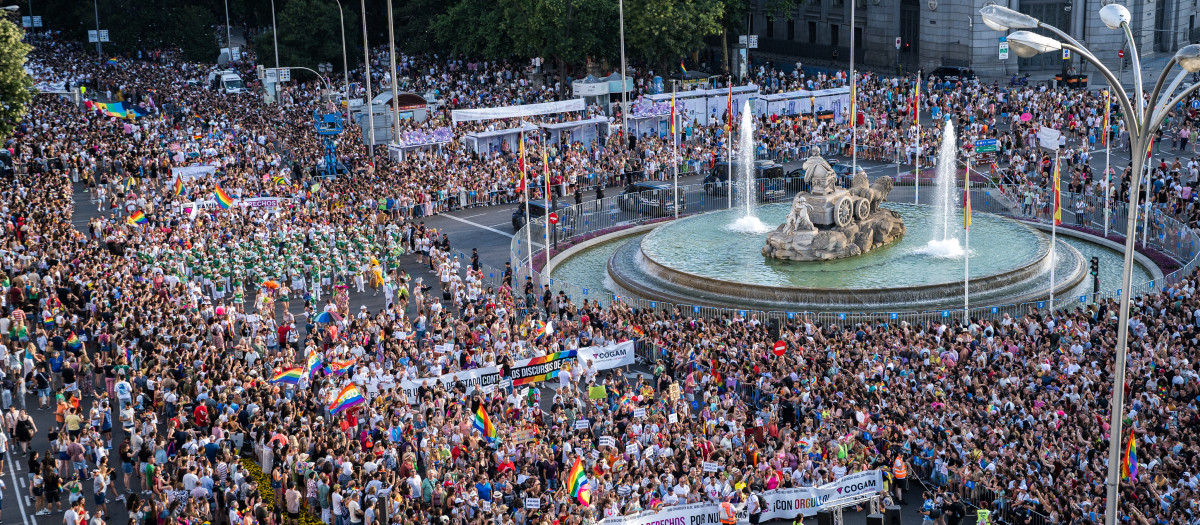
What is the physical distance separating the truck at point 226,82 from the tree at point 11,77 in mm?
30716

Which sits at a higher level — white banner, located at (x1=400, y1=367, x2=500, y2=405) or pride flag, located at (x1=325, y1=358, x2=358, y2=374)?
pride flag, located at (x1=325, y1=358, x2=358, y2=374)

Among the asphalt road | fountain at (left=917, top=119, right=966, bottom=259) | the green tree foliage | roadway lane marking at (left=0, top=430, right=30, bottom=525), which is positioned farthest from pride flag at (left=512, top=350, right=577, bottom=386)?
the green tree foliage

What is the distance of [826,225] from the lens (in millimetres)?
40875

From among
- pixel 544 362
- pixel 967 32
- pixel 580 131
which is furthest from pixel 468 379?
pixel 967 32

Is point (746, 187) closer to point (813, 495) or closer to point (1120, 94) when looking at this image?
point (813, 495)

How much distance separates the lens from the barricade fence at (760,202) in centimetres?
3606

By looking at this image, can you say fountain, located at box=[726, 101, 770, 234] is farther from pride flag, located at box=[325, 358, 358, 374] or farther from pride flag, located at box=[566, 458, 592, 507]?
pride flag, located at box=[566, 458, 592, 507]

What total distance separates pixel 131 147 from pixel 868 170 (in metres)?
32.0

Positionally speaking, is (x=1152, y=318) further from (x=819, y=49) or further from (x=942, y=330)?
(x=819, y=49)

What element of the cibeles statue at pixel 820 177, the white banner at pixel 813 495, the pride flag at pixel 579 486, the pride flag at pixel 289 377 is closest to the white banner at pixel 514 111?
the cibeles statue at pixel 820 177

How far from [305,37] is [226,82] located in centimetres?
543

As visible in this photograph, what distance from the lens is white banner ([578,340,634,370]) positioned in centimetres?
3253

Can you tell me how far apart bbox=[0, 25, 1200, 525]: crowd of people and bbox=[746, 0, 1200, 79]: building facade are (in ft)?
88.8

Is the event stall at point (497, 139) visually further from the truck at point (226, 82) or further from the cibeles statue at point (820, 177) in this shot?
the truck at point (226, 82)
